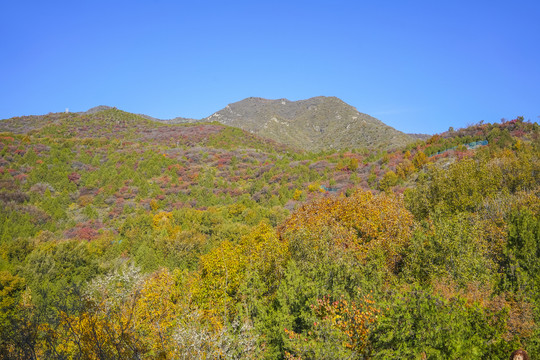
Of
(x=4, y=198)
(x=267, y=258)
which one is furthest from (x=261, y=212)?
(x=4, y=198)

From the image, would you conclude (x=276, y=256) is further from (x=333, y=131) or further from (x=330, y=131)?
(x=330, y=131)

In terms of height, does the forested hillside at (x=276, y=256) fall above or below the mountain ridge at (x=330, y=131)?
below

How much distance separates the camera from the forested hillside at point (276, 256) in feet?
39.3

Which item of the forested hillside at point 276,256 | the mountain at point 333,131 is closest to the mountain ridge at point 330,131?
the mountain at point 333,131

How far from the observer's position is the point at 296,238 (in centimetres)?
2383

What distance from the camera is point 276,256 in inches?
936

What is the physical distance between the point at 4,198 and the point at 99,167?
3076 cm

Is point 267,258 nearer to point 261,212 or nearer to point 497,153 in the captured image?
point 261,212

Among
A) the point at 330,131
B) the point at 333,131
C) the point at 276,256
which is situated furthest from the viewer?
the point at 330,131

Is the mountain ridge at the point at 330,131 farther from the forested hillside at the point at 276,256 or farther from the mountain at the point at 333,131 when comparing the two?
the forested hillside at the point at 276,256

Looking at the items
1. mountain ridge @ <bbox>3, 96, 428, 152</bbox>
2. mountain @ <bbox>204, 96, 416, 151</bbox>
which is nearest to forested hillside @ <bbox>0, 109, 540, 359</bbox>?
mountain ridge @ <bbox>3, 96, 428, 152</bbox>

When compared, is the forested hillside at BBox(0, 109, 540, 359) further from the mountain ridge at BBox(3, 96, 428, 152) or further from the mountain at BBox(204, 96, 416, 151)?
the mountain at BBox(204, 96, 416, 151)

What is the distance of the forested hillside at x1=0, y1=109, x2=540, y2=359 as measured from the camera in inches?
472

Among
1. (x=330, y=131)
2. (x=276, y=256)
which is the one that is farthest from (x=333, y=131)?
(x=276, y=256)
